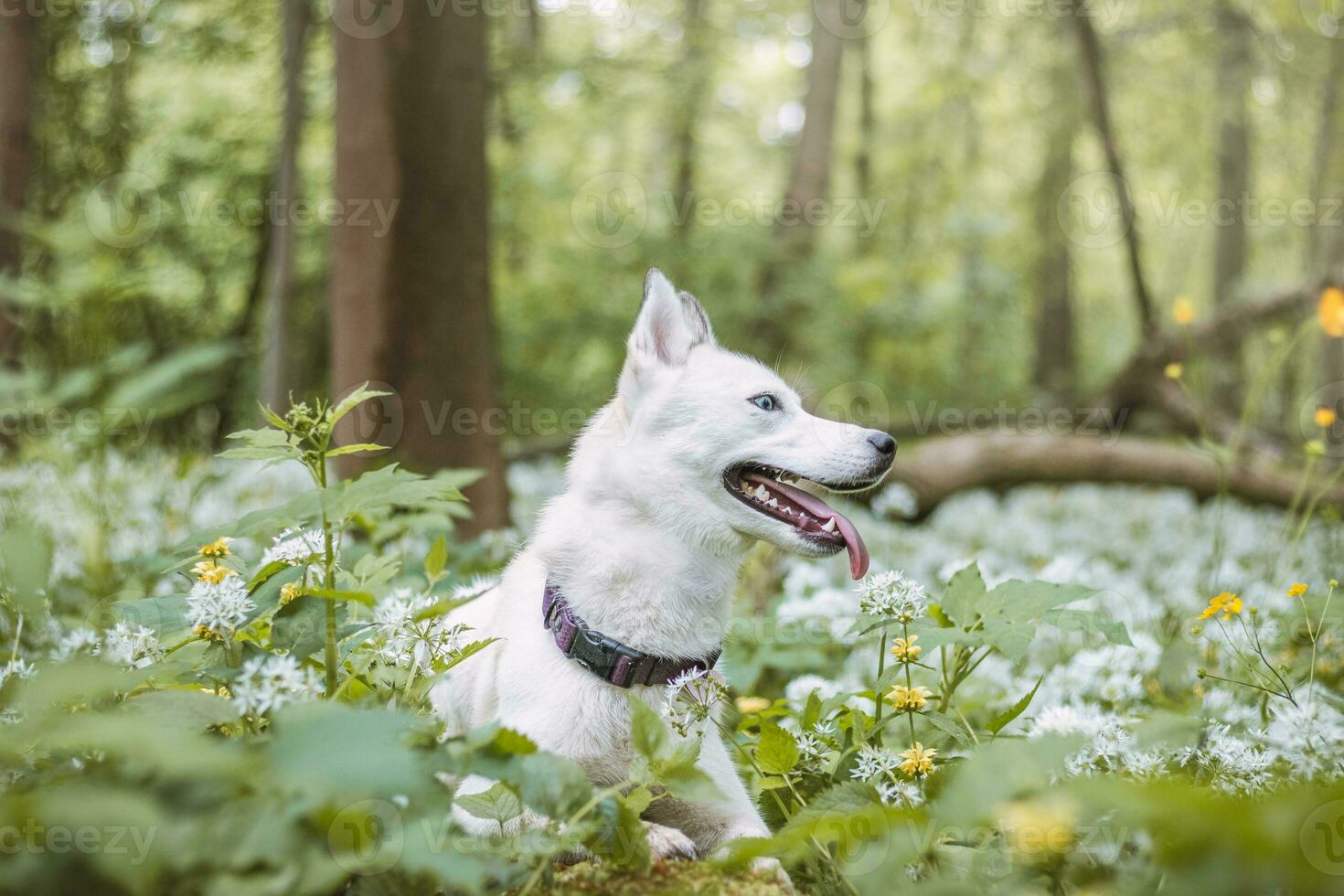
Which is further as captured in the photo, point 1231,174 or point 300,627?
point 1231,174

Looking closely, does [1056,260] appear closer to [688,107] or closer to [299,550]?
[688,107]

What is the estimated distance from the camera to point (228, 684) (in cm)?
215

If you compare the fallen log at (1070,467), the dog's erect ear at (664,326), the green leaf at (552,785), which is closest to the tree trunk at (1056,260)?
the fallen log at (1070,467)

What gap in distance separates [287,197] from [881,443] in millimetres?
5570

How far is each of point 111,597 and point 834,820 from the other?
2.63 metres

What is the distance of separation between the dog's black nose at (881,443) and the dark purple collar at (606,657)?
33.9 inches

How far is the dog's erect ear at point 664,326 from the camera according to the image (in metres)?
3.08

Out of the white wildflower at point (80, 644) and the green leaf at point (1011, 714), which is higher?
the white wildflower at point (80, 644)

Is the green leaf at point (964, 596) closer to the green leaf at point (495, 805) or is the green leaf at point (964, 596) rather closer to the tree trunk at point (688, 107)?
the green leaf at point (495, 805)

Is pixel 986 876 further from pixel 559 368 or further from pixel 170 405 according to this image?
pixel 559 368

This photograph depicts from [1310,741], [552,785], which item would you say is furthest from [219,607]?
[1310,741]

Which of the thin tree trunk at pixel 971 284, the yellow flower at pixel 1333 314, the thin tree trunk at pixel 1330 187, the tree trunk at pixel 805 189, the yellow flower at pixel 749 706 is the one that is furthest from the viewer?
the thin tree trunk at pixel 971 284

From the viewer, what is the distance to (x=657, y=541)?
8.88ft

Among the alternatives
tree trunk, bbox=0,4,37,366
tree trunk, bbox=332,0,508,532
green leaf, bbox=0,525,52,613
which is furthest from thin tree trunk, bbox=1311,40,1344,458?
tree trunk, bbox=0,4,37,366
